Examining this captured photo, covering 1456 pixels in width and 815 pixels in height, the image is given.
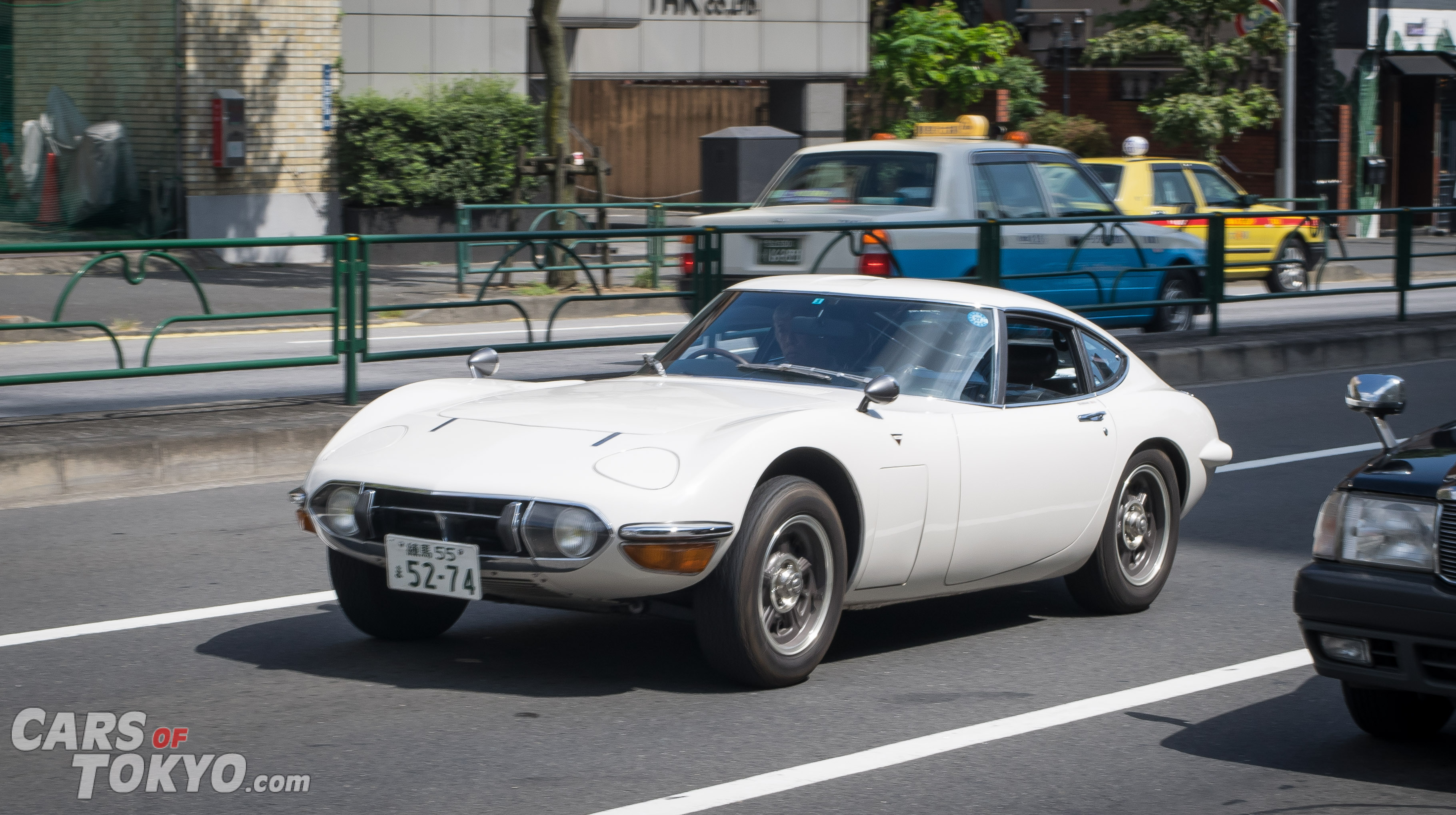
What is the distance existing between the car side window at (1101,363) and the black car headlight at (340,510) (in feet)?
9.81

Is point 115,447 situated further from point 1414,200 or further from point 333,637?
point 1414,200

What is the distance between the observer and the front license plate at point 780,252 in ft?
42.4

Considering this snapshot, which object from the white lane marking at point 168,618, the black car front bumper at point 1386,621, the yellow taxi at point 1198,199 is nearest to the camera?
the black car front bumper at point 1386,621

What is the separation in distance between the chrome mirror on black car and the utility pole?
94.3 feet

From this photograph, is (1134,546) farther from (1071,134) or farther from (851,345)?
(1071,134)

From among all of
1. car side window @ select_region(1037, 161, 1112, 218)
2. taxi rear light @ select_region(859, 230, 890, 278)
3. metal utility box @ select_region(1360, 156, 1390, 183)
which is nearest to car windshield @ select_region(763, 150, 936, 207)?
taxi rear light @ select_region(859, 230, 890, 278)

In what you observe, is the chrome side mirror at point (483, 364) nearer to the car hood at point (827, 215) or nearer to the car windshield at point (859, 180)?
the car hood at point (827, 215)

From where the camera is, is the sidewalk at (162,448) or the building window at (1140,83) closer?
the sidewalk at (162,448)

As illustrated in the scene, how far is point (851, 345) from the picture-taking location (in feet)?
20.6

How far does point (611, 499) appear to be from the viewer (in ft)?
16.8

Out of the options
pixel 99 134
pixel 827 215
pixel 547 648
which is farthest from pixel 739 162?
pixel 547 648

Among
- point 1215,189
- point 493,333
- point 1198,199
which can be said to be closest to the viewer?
point 493,333

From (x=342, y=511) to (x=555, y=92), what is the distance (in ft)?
57.5

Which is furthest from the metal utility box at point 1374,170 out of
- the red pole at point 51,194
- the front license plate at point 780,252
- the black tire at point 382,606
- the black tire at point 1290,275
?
the black tire at point 382,606
